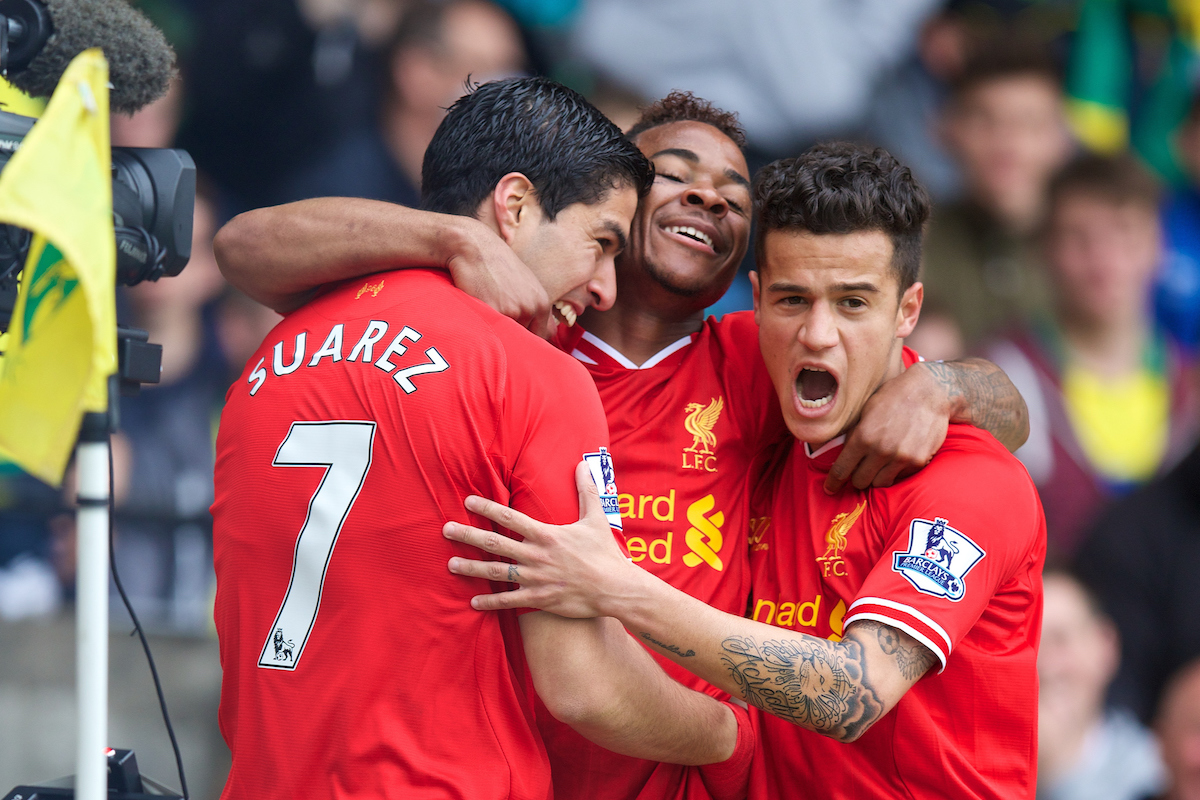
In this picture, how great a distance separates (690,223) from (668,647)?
1368 millimetres

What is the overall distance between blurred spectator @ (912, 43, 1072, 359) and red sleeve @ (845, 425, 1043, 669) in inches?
128

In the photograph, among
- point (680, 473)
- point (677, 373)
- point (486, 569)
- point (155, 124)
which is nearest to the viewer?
point (486, 569)

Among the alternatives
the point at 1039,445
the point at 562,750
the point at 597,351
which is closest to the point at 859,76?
the point at 1039,445

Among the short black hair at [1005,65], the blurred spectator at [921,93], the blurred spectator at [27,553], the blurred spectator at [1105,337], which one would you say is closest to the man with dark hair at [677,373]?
the blurred spectator at [921,93]

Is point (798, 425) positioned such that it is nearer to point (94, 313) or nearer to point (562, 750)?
point (562, 750)

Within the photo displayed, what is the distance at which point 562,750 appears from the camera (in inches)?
92.9

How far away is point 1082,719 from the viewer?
4.94 metres

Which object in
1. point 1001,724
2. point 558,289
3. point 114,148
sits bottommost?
point 1001,724

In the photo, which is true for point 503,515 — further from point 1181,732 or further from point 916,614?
point 1181,732

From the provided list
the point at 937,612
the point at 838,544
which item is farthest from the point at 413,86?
the point at 937,612

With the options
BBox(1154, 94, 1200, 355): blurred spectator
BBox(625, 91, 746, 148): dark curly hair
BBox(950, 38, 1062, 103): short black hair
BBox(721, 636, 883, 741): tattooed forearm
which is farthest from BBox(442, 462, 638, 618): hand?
BBox(1154, 94, 1200, 355): blurred spectator

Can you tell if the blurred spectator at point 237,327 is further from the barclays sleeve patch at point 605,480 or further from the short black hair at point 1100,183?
the short black hair at point 1100,183

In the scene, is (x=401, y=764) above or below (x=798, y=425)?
below

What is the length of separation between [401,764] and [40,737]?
397 cm
